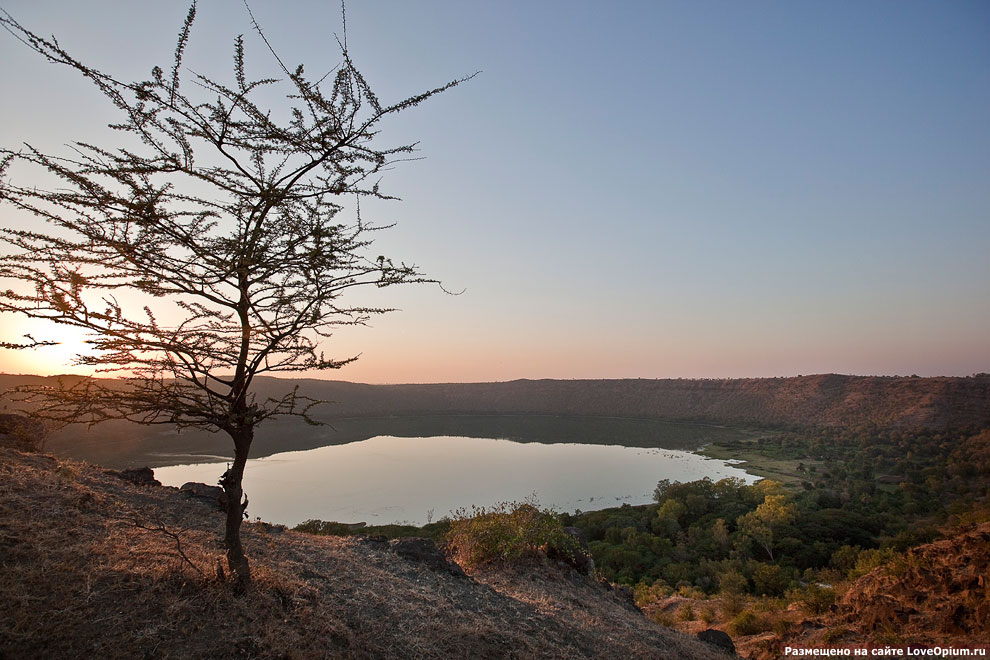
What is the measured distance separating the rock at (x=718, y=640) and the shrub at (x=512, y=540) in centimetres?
241

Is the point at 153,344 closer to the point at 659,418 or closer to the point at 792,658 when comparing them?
the point at 792,658

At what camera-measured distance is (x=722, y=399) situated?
3543 inches

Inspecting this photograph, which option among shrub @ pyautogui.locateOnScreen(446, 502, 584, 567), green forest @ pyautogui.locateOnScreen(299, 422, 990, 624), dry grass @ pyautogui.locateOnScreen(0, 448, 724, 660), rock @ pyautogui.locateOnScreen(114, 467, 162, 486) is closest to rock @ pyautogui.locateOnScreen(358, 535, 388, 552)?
dry grass @ pyautogui.locateOnScreen(0, 448, 724, 660)

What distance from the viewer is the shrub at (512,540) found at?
29.1 ft

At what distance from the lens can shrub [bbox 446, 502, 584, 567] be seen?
8.88m

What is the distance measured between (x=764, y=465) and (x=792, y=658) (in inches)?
1684

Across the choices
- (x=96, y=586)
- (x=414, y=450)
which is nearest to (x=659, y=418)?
(x=414, y=450)

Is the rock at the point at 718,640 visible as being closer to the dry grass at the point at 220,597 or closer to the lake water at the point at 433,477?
the dry grass at the point at 220,597

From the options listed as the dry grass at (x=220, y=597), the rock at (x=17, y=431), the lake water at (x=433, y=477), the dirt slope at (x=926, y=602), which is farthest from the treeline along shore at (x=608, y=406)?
the dirt slope at (x=926, y=602)

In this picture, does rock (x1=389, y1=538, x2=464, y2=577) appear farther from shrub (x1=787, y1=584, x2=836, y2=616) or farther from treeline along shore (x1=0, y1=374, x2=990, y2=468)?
treeline along shore (x1=0, y1=374, x2=990, y2=468)

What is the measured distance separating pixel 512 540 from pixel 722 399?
92.8 meters

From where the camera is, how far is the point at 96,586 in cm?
373

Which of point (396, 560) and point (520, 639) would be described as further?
point (396, 560)

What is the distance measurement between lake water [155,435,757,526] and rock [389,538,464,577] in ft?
49.2
